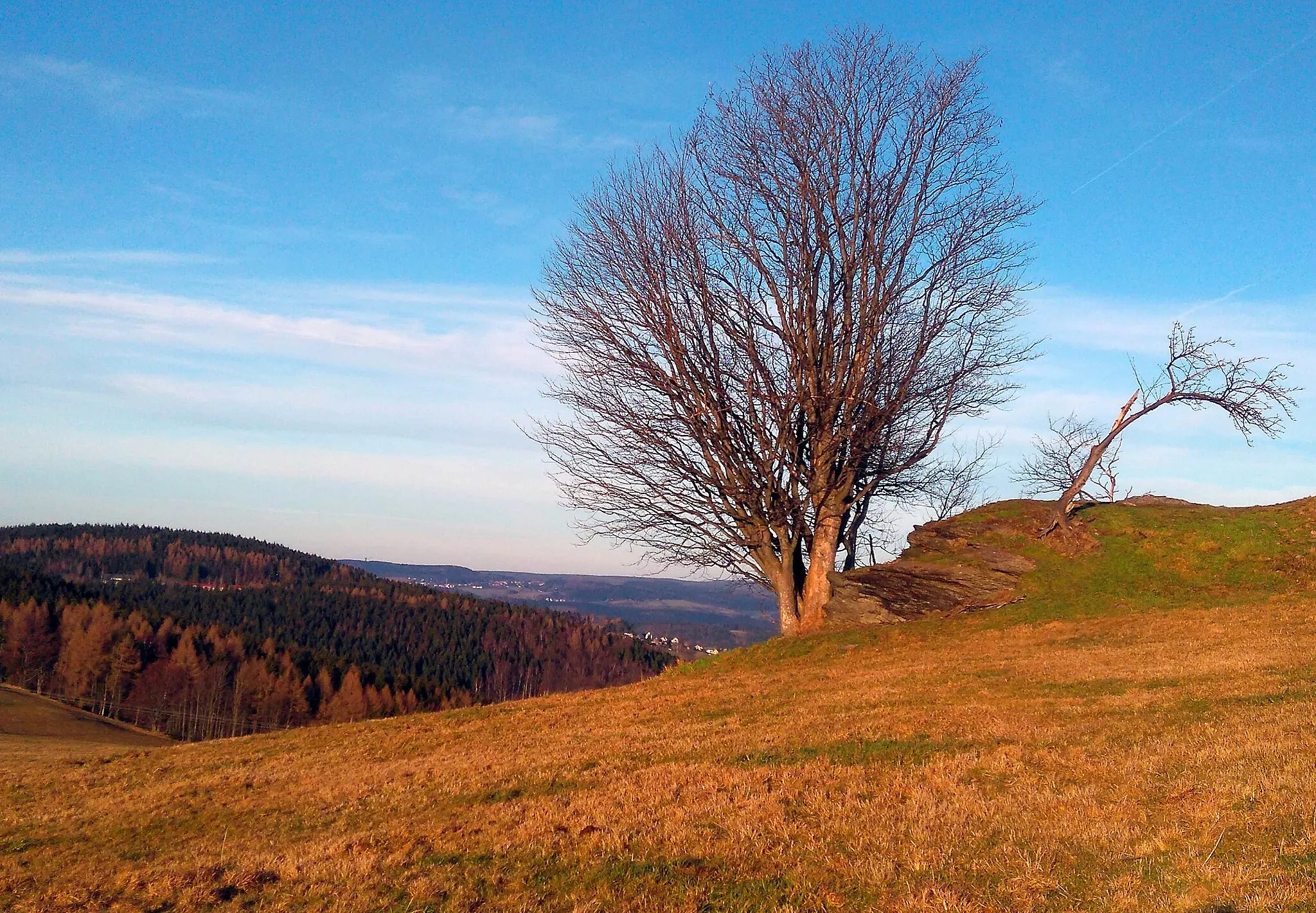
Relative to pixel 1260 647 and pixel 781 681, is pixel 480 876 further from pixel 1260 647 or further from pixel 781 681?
pixel 1260 647

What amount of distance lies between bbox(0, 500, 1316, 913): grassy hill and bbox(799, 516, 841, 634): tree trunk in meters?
2.51

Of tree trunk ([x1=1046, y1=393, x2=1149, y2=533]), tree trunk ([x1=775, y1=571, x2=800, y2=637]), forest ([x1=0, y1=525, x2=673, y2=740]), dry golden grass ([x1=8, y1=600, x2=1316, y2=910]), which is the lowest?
forest ([x1=0, y1=525, x2=673, y2=740])

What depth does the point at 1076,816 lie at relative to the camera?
24.1 ft

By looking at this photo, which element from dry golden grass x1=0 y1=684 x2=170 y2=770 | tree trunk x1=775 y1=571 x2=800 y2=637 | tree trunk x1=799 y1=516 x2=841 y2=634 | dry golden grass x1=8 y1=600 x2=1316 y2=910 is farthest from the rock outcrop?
dry golden grass x1=0 y1=684 x2=170 y2=770

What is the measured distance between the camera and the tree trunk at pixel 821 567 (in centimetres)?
2173

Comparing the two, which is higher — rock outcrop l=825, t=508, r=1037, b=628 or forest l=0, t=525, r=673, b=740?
rock outcrop l=825, t=508, r=1037, b=628

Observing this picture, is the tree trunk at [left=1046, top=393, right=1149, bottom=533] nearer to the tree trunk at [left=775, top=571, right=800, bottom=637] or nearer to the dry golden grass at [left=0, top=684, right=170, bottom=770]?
the tree trunk at [left=775, top=571, right=800, bottom=637]

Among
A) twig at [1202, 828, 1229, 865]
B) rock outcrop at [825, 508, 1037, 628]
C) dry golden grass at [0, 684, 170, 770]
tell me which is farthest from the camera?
dry golden grass at [0, 684, 170, 770]

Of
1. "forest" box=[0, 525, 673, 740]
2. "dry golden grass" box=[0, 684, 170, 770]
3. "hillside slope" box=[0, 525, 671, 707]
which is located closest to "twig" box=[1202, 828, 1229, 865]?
"dry golden grass" box=[0, 684, 170, 770]

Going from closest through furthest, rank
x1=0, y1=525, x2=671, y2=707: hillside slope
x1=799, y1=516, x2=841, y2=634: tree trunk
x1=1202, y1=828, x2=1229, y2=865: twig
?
A: x1=1202, y1=828, x2=1229, y2=865: twig → x1=799, y1=516, x2=841, y2=634: tree trunk → x1=0, y1=525, x2=671, y2=707: hillside slope

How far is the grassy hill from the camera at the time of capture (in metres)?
6.41

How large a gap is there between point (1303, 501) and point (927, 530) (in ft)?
30.9

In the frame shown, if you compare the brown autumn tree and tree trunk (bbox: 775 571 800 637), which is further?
the brown autumn tree

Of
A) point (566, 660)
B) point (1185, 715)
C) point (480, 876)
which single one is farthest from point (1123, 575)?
point (566, 660)
